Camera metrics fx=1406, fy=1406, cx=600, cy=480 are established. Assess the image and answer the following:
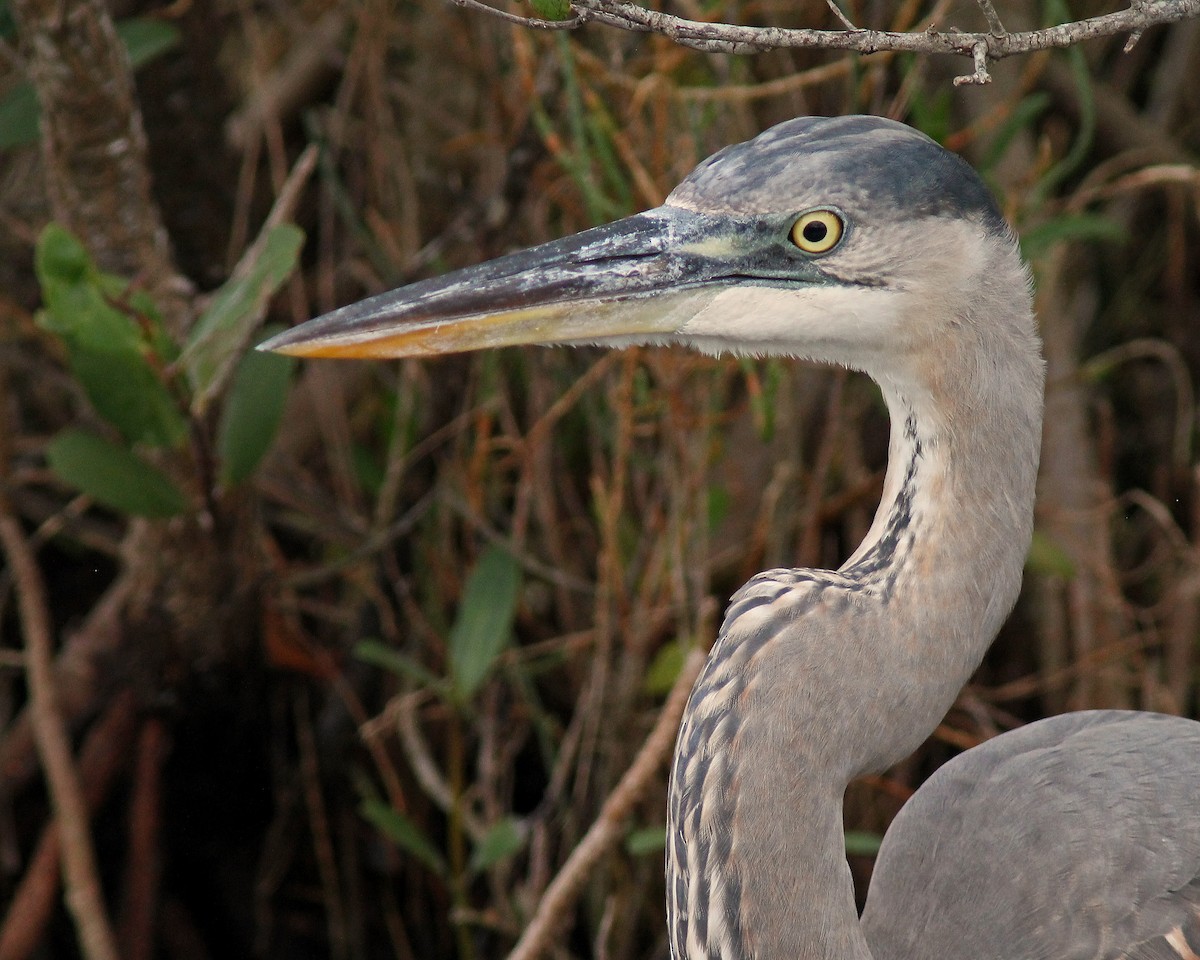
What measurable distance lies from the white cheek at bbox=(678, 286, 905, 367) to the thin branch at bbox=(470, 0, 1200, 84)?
22 centimetres

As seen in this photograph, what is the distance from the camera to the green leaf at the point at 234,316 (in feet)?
5.95

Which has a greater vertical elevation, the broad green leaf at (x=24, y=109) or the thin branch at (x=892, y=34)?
the broad green leaf at (x=24, y=109)

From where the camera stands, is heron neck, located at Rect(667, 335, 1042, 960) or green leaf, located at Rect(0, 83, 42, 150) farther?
green leaf, located at Rect(0, 83, 42, 150)

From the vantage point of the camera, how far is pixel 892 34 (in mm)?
1155

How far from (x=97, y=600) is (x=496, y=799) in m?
0.91

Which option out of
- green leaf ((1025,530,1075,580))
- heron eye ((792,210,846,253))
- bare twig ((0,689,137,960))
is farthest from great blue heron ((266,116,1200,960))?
bare twig ((0,689,137,960))

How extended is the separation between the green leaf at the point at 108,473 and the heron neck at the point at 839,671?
3.50 feet

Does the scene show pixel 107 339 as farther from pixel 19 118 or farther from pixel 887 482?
pixel 887 482

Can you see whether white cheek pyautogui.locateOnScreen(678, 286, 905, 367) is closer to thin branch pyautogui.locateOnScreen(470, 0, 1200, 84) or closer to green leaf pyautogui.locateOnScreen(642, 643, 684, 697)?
thin branch pyautogui.locateOnScreen(470, 0, 1200, 84)

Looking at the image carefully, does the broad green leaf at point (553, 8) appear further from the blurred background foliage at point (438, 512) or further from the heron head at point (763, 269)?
the blurred background foliage at point (438, 512)

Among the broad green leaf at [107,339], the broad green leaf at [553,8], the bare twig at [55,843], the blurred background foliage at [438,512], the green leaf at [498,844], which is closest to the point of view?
the broad green leaf at [553,8]

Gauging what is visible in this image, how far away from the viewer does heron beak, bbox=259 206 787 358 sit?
50.8 inches

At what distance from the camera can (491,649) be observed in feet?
7.14

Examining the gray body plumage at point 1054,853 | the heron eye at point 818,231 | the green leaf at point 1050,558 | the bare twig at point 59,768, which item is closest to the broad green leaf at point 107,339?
the bare twig at point 59,768
